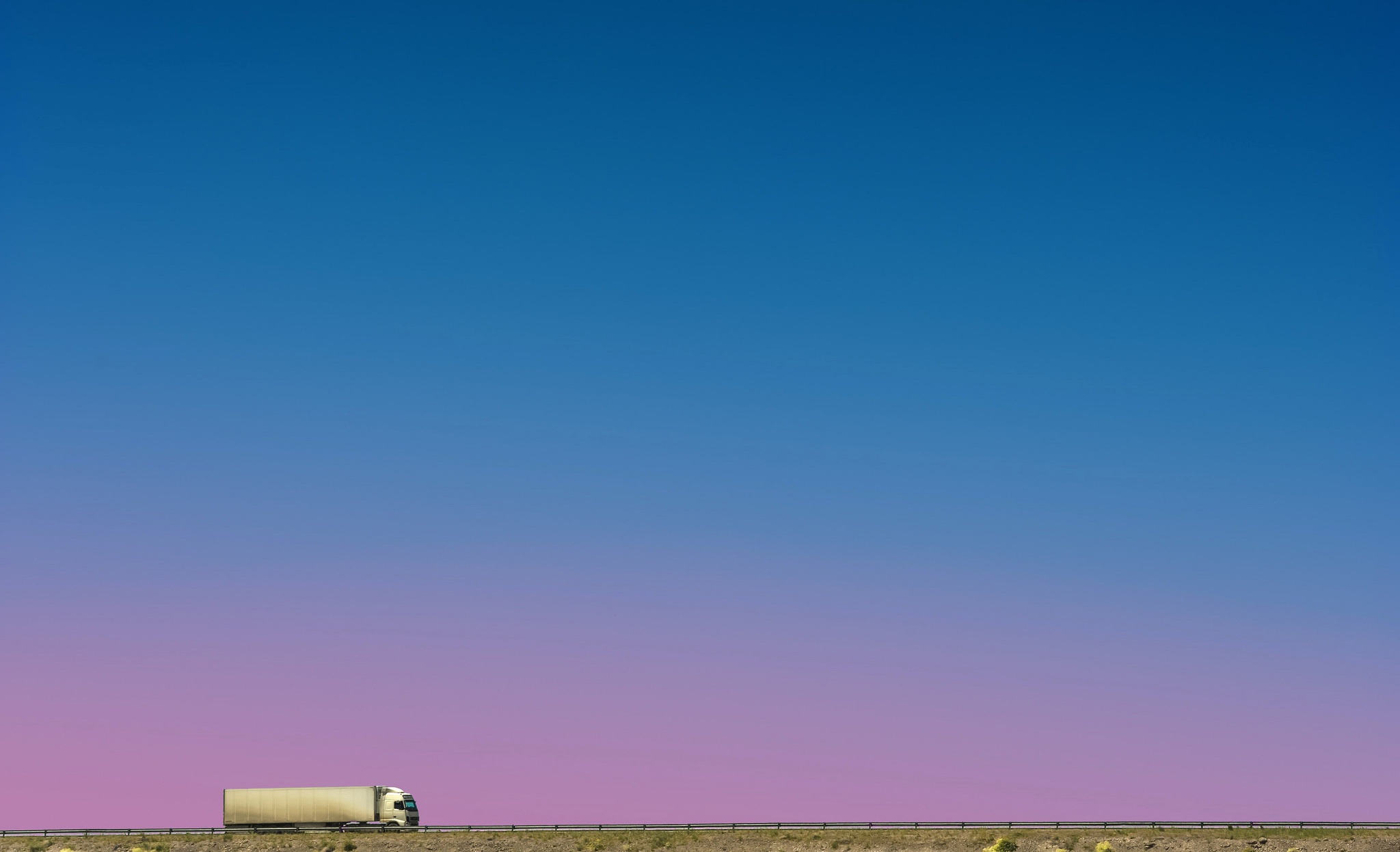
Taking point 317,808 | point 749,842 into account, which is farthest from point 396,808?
point 749,842

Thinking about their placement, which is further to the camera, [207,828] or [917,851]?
[207,828]

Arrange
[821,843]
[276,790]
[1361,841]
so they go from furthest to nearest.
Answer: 1. [276,790]
2. [821,843]
3. [1361,841]

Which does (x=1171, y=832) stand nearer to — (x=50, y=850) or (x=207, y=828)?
(x=207, y=828)

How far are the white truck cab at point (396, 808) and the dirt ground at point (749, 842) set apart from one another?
2.28 metres

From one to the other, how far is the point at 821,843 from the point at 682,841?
7.86 metres

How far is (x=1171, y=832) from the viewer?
8356cm

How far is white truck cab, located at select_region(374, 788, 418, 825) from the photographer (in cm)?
9250

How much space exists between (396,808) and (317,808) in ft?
15.3

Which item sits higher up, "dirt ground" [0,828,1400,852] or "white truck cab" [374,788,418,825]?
"white truck cab" [374,788,418,825]

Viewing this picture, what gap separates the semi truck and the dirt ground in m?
1.37

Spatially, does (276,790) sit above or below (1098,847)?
above

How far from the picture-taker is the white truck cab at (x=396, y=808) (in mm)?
92500

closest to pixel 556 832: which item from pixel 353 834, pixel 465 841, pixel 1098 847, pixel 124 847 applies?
pixel 465 841

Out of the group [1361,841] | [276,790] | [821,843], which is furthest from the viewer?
[276,790]
